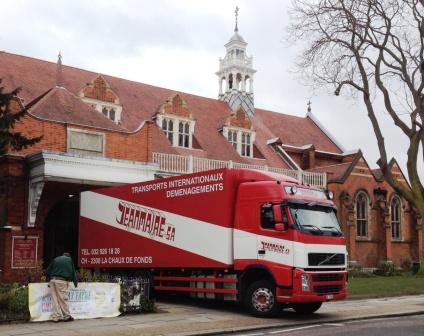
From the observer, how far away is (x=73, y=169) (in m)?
21.7

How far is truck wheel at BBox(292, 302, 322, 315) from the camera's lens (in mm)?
16353

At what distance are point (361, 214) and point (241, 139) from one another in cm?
907

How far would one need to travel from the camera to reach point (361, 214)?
39.2 meters

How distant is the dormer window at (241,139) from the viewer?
127 feet

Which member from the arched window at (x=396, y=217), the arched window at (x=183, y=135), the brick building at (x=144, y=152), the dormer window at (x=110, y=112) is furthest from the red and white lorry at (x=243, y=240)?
the arched window at (x=396, y=217)

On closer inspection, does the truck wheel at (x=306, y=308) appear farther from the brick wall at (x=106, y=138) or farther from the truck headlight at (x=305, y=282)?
the brick wall at (x=106, y=138)

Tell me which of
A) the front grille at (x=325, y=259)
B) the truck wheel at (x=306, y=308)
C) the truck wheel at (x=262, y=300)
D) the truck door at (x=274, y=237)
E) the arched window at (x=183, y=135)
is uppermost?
the arched window at (x=183, y=135)

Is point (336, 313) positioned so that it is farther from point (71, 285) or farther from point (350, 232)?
point (350, 232)

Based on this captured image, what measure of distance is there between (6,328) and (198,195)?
20.0ft

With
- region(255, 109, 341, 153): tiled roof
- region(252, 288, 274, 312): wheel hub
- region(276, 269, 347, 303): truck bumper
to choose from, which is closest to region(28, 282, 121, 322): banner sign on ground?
region(252, 288, 274, 312): wheel hub

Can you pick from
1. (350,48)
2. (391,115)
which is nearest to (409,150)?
(391,115)

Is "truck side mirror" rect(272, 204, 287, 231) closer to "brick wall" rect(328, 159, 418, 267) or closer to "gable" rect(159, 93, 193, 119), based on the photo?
"gable" rect(159, 93, 193, 119)

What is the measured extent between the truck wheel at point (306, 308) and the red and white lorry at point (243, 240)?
31 mm

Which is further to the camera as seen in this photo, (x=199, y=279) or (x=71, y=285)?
(x=199, y=279)
